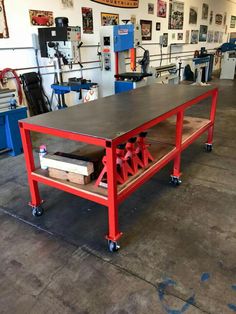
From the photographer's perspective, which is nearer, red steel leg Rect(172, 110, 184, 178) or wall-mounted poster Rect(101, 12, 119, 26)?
red steel leg Rect(172, 110, 184, 178)

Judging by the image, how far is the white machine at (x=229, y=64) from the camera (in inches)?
328

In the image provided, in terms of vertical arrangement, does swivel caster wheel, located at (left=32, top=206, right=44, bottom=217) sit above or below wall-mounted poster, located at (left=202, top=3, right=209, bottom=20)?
below

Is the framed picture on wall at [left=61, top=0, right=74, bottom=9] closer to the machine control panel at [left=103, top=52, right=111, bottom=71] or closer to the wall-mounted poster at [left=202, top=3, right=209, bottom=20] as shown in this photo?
the machine control panel at [left=103, top=52, right=111, bottom=71]

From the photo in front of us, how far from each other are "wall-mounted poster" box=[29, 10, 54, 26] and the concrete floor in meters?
2.74

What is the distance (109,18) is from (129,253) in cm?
496

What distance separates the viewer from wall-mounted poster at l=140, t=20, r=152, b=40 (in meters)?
6.34

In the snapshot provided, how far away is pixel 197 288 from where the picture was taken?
4.84 feet

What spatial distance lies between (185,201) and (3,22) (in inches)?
131

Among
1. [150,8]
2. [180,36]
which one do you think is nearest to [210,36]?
[180,36]

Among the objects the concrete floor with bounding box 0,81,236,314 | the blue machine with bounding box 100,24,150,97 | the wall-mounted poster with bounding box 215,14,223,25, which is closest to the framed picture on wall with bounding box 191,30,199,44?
the wall-mounted poster with bounding box 215,14,223,25

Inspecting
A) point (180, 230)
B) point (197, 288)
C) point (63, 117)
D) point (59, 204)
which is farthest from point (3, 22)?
point (197, 288)

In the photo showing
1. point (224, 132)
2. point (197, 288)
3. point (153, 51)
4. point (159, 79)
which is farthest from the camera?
point (153, 51)

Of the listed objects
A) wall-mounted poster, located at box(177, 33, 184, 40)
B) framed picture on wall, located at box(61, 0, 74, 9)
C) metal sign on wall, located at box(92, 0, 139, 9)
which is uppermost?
metal sign on wall, located at box(92, 0, 139, 9)

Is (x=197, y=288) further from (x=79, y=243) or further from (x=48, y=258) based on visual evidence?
(x=48, y=258)
